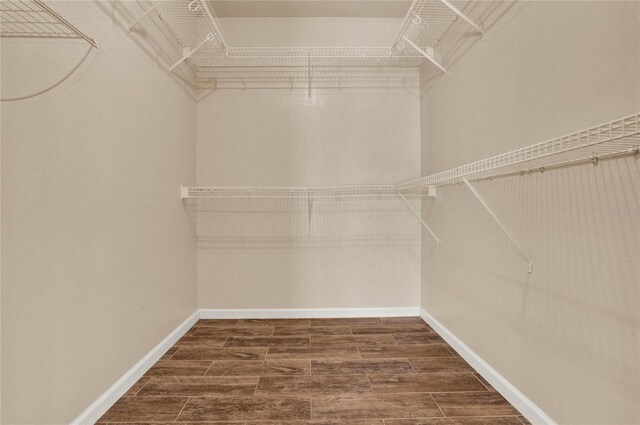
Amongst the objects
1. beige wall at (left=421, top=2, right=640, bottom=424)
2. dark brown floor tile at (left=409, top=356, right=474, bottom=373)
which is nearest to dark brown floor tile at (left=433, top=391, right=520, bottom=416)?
beige wall at (left=421, top=2, right=640, bottom=424)

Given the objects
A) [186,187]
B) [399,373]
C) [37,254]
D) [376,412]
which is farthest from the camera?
[186,187]

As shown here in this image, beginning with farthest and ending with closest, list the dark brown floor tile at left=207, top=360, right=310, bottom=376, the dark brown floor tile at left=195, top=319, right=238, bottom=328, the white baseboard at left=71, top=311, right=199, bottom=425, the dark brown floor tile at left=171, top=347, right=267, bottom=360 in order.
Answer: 1. the dark brown floor tile at left=195, top=319, right=238, bottom=328
2. the dark brown floor tile at left=171, top=347, right=267, bottom=360
3. the dark brown floor tile at left=207, top=360, right=310, bottom=376
4. the white baseboard at left=71, top=311, right=199, bottom=425

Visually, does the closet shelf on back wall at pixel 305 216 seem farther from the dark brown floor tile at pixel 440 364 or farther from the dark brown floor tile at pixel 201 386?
the dark brown floor tile at pixel 201 386

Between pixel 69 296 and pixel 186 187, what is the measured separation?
126 cm

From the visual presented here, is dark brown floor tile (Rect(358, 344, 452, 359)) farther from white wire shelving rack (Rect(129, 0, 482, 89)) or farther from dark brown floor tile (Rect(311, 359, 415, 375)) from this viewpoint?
white wire shelving rack (Rect(129, 0, 482, 89))

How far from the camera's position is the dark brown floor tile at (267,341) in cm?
212

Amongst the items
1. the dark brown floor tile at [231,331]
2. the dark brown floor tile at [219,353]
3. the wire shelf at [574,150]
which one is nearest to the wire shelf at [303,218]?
the dark brown floor tile at [231,331]

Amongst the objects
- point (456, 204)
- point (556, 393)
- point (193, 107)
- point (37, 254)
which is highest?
point (193, 107)

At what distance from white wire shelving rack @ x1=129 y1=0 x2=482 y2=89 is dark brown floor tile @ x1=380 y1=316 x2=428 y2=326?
1.94 m

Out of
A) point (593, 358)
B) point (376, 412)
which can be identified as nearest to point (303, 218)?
point (376, 412)

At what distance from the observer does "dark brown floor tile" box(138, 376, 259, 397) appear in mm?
1575

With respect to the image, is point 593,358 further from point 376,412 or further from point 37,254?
point 37,254

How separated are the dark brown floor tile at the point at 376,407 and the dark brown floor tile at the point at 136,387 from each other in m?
0.90

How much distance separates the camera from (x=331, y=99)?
2699 millimetres
